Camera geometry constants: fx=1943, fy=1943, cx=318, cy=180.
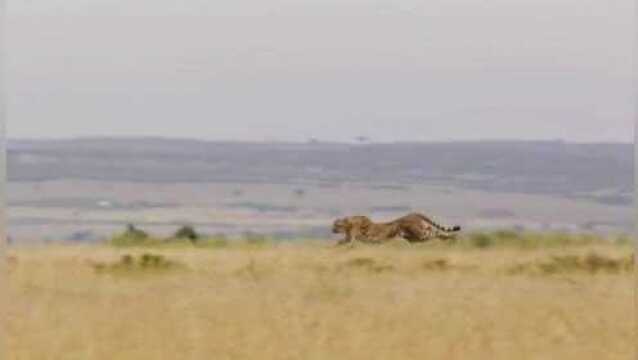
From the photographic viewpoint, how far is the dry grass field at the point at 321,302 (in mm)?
6785

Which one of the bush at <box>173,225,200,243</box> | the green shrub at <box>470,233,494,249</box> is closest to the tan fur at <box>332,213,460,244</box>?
the green shrub at <box>470,233,494,249</box>

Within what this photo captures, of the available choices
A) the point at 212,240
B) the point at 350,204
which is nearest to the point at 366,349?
the point at 350,204

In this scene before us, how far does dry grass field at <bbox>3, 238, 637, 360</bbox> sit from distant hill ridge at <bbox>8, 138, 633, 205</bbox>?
1.54 feet

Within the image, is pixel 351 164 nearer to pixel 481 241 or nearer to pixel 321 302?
pixel 321 302

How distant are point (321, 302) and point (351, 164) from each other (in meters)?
0.65

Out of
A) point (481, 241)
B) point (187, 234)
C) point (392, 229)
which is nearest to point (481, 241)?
point (481, 241)

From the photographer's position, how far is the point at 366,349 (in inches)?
267

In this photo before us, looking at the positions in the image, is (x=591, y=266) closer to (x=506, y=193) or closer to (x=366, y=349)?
(x=506, y=193)

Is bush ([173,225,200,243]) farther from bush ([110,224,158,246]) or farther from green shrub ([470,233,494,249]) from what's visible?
green shrub ([470,233,494,249])

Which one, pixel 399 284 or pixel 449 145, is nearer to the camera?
pixel 449 145

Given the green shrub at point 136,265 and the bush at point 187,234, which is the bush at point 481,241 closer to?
the bush at point 187,234

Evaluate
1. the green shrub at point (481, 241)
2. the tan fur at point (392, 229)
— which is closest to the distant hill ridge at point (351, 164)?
the tan fur at point (392, 229)

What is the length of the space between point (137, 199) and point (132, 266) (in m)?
1.51

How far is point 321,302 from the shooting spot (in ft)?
25.4
